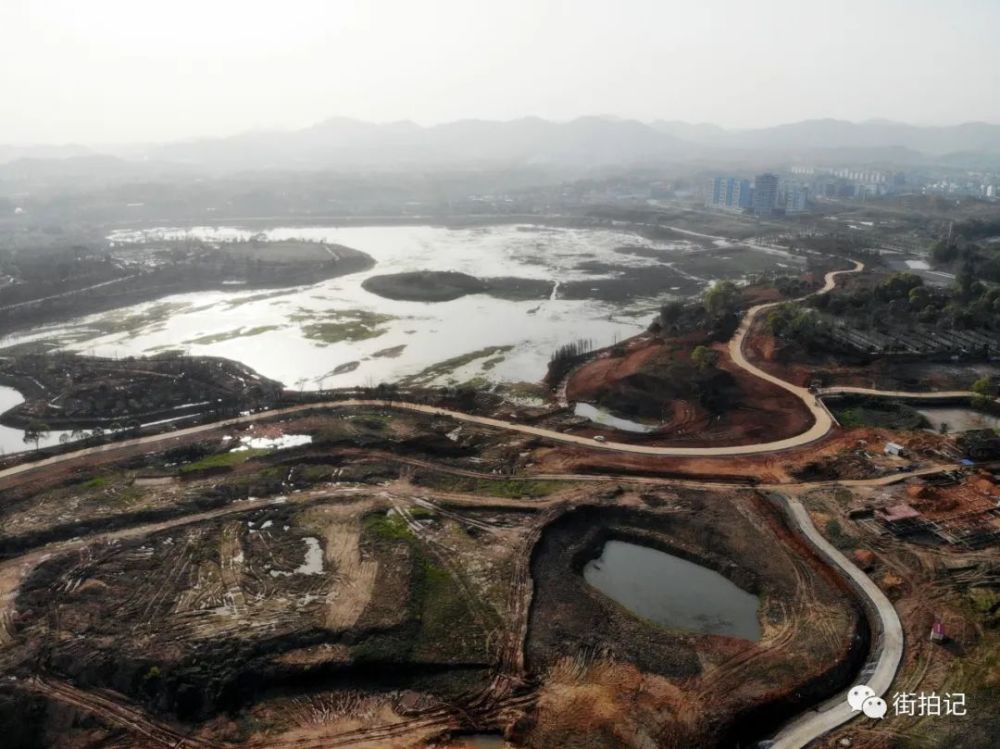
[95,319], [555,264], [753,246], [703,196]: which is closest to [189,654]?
[95,319]

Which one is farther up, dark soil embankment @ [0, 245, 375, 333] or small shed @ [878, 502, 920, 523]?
dark soil embankment @ [0, 245, 375, 333]

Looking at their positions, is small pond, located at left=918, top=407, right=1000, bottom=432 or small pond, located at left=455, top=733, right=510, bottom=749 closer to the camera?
small pond, located at left=455, top=733, right=510, bottom=749

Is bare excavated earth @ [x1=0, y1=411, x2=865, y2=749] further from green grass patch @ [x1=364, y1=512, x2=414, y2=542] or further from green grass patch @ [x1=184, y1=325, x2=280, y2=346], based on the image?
green grass patch @ [x1=184, y1=325, x2=280, y2=346]

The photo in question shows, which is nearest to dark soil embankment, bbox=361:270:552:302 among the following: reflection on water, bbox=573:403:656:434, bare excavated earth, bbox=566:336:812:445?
bare excavated earth, bbox=566:336:812:445

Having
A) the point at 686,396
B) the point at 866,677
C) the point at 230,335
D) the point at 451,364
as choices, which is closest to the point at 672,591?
the point at 866,677

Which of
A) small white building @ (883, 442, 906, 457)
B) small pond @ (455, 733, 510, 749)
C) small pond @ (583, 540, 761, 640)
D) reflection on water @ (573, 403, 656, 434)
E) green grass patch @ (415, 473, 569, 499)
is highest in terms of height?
small white building @ (883, 442, 906, 457)

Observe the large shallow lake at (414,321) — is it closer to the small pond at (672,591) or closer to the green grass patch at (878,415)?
the green grass patch at (878,415)

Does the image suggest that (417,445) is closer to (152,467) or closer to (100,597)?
(152,467)

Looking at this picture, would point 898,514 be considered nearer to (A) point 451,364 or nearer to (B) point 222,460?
(B) point 222,460
